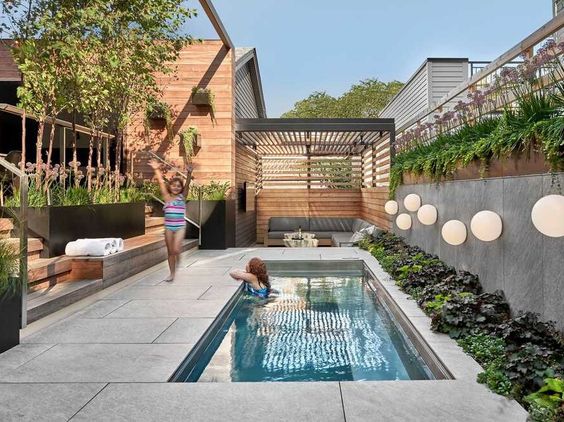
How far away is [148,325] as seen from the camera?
3.94 metres

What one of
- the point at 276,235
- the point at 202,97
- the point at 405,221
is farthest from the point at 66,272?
the point at 276,235

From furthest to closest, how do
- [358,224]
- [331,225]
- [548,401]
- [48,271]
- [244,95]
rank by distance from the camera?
1. [331,225]
2. [244,95]
3. [358,224]
4. [48,271]
5. [548,401]

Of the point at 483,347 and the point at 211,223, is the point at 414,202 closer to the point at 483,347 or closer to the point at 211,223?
the point at 483,347

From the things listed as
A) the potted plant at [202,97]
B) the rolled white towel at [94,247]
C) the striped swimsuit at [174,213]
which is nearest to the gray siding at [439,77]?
the potted plant at [202,97]

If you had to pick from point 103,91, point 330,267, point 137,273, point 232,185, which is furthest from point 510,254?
point 232,185

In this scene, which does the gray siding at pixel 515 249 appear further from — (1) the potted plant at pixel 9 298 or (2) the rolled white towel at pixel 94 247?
(2) the rolled white towel at pixel 94 247

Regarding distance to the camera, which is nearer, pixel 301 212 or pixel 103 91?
pixel 103 91

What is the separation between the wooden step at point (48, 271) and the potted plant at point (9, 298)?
2.98 ft

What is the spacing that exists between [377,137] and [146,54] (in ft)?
22.1

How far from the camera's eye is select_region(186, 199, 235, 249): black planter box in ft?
31.2

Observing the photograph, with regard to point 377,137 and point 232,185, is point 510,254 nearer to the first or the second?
point 232,185

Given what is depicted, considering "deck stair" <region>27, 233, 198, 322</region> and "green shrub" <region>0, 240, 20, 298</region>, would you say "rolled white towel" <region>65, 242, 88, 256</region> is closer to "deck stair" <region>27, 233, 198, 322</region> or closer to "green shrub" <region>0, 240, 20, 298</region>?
"deck stair" <region>27, 233, 198, 322</region>

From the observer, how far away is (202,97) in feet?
32.5

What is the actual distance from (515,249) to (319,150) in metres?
11.8
